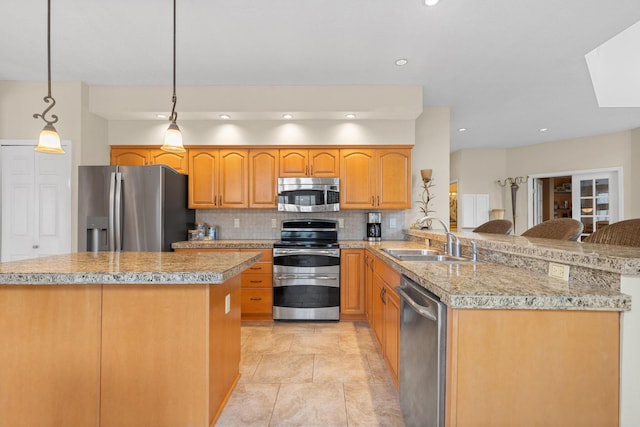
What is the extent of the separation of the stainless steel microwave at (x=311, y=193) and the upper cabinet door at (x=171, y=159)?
121 centimetres

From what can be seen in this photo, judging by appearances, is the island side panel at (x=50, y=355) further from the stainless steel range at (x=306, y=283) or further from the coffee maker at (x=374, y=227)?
the coffee maker at (x=374, y=227)

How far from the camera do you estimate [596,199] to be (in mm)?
5789

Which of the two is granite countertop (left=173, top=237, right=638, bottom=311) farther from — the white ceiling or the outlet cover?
the white ceiling

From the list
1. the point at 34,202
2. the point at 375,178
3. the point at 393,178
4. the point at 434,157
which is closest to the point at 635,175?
the point at 434,157

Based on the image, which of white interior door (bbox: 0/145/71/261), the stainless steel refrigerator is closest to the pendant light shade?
the stainless steel refrigerator

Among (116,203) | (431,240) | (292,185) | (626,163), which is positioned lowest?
(431,240)

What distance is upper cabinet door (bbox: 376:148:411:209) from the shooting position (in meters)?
3.80

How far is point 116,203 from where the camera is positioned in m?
3.23

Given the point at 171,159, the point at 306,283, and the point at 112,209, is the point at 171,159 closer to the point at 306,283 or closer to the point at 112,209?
the point at 112,209

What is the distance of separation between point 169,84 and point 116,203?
146cm

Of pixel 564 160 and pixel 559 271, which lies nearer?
pixel 559 271

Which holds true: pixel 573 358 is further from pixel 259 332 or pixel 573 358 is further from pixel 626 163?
pixel 626 163

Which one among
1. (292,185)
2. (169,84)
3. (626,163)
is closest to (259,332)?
(292,185)

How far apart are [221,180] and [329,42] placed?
2.05 m
